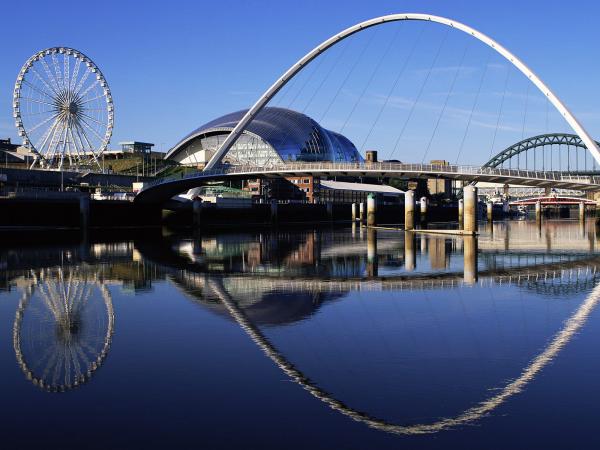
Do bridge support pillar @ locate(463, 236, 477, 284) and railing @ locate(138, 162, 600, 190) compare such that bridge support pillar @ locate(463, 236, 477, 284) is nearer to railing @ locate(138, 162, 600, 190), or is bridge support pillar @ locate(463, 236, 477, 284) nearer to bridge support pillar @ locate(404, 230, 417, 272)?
bridge support pillar @ locate(404, 230, 417, 272)

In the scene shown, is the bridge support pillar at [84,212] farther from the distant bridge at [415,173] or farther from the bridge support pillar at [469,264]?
the bridge support pillar at [469,264]

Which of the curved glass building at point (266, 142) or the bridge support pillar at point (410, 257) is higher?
the curved glass building at point (266, 142)

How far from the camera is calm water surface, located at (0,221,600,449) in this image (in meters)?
10.7

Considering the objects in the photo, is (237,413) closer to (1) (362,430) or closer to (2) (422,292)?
(1) (362,430)

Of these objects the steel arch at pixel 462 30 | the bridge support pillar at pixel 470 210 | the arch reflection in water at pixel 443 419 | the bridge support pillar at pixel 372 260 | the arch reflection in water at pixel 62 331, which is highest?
the steel arch at pixel 462 30

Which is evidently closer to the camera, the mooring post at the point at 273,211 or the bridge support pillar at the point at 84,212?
the bridge support pillar at the point at 84,212

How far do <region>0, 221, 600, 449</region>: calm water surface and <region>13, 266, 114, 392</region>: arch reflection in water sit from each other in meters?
0.06

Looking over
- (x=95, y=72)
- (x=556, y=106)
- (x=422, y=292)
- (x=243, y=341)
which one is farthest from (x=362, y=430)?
(x=95, y=72)

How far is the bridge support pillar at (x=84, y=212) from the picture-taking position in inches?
3006

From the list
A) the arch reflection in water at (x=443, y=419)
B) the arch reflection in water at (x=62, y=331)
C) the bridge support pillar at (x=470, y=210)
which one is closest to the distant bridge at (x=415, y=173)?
the bridge support pillar at (x=470, y=210)

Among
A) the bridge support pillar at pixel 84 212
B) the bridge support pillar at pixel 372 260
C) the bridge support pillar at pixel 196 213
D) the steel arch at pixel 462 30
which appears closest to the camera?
the bridge support pillar at pixel 372 260

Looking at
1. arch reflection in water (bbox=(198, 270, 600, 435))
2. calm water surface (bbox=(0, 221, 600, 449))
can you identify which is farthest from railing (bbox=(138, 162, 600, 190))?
arch reflection in water (bbox=(198, 270, 600, 435))

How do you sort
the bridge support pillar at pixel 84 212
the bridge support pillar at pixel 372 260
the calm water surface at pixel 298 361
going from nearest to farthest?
the calm water surface at pixel 298 361 < the bridge support pillar at pixel 372 260 < the bridge support pillar at pixel 84 212

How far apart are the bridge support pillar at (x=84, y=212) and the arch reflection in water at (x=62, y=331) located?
4852 centimetres
